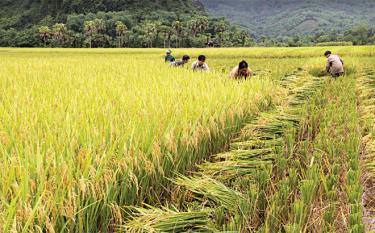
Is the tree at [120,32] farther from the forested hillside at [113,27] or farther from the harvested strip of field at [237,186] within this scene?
the harvested strip of field at [237,186]

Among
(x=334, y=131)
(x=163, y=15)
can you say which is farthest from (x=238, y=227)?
(x=163, y=15)

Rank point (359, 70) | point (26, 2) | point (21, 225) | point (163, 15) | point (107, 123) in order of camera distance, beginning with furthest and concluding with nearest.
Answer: point (26, 2), point (163, 15), point (359, 70), point (107, 123), point (21, 225)

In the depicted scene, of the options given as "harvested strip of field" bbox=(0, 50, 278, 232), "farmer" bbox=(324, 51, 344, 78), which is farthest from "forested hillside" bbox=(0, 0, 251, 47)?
"harvested strip of field" bbox=(0, 50, 278, 232)

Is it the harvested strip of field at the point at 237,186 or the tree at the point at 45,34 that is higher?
the tree at the point at 45,34

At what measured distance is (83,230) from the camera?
1.50 meters

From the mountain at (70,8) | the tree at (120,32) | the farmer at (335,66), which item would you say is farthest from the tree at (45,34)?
the farmer at (335,66)

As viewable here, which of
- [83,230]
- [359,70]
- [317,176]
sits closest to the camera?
[83,230]

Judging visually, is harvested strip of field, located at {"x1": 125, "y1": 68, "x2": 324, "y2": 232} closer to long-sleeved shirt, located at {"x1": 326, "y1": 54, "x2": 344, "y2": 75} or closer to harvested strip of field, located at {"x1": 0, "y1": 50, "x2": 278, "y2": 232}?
harvested strip of field, located at {"x1": 0, "y1": 50, "x2": 278, "y2": 232}

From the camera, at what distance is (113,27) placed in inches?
2872

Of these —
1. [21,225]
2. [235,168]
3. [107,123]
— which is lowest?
Result: [235,168]

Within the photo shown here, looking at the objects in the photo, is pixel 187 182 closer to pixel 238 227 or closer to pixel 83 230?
pixel 238 227

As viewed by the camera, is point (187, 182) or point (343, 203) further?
point (187, 182)

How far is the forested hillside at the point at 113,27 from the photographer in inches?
2537

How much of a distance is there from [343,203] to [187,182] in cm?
90
